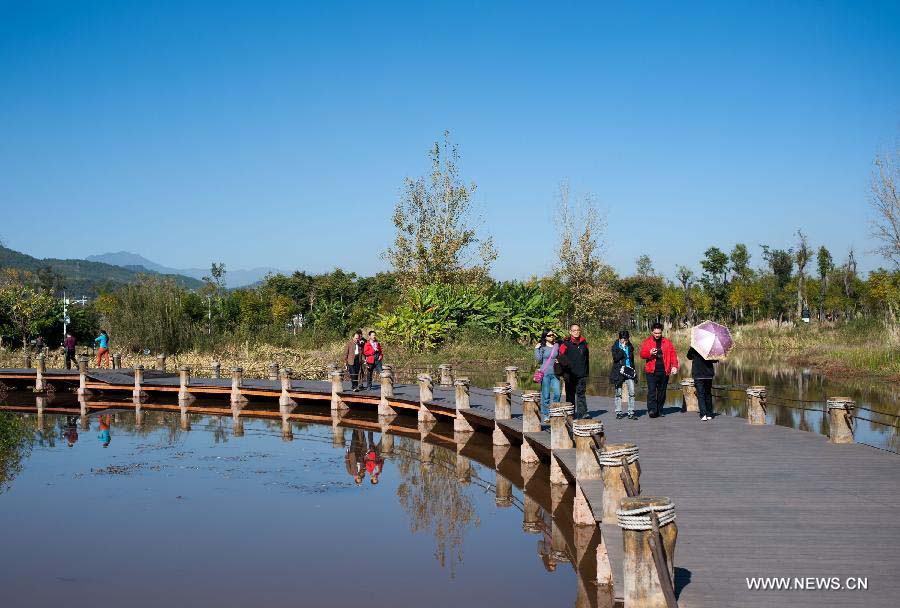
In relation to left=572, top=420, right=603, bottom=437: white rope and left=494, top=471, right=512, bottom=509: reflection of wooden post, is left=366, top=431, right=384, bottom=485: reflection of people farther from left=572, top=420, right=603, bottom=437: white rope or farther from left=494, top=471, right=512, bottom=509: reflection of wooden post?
left=572, top=420, right=603, bottom=437: white rope

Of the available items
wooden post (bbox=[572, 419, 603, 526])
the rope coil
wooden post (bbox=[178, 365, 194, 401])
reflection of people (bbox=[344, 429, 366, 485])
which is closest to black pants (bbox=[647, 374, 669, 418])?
the rope coil

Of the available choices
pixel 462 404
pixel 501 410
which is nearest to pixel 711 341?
pixel 501 410

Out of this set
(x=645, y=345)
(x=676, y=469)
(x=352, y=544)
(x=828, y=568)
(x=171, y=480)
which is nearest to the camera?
(x=828, y=568)

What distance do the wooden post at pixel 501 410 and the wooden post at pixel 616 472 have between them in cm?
889

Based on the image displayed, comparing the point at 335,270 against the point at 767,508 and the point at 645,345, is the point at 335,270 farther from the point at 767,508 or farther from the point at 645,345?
the point at 767,508

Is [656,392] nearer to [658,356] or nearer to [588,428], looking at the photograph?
[658,356]

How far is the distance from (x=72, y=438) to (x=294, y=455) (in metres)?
6.72

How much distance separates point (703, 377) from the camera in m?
15.2

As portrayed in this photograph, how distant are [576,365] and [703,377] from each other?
2307 millimetres

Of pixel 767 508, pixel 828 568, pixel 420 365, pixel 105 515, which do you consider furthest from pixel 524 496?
pixel 420 365

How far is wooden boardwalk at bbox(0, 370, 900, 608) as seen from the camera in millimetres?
6785

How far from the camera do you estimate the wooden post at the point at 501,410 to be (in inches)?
696

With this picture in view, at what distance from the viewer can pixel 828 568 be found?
7039 millimetres

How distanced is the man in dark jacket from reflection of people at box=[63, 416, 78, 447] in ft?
41.4
